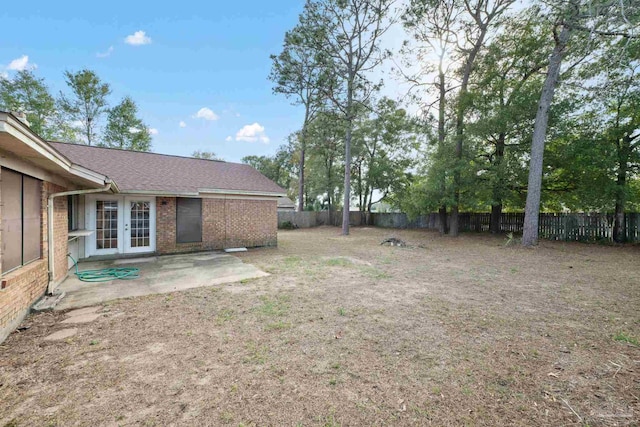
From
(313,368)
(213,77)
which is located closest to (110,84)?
(213,77)

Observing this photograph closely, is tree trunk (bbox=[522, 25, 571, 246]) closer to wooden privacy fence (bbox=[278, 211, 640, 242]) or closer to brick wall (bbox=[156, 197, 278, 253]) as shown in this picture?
wooden privacy fence (bbox=[278, 211, 640, 242])

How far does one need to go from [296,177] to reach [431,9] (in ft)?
84.8

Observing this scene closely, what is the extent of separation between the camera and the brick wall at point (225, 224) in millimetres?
8993

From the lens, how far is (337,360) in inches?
110

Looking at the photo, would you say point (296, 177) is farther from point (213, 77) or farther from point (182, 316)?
point (182, 316)

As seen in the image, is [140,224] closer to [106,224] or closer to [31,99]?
[106,224]

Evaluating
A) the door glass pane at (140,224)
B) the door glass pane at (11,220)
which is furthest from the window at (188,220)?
the door glass pane at (11,220)

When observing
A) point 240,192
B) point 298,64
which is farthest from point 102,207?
point 298,64

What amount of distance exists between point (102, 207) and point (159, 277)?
3.85 meters

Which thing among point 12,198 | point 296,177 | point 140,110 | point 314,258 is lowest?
point 314,258

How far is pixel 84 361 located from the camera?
275 centimetres

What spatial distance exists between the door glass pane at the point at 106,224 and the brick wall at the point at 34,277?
233 cm

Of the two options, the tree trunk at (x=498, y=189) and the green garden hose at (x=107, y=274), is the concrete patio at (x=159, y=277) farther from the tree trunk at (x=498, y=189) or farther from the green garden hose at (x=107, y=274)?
the tree trunk at (x=498, y=189)

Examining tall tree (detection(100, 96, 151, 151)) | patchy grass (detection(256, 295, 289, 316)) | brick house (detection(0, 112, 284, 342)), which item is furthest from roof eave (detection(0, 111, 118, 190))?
tall tree (detection(100, 96, 151, 151))
